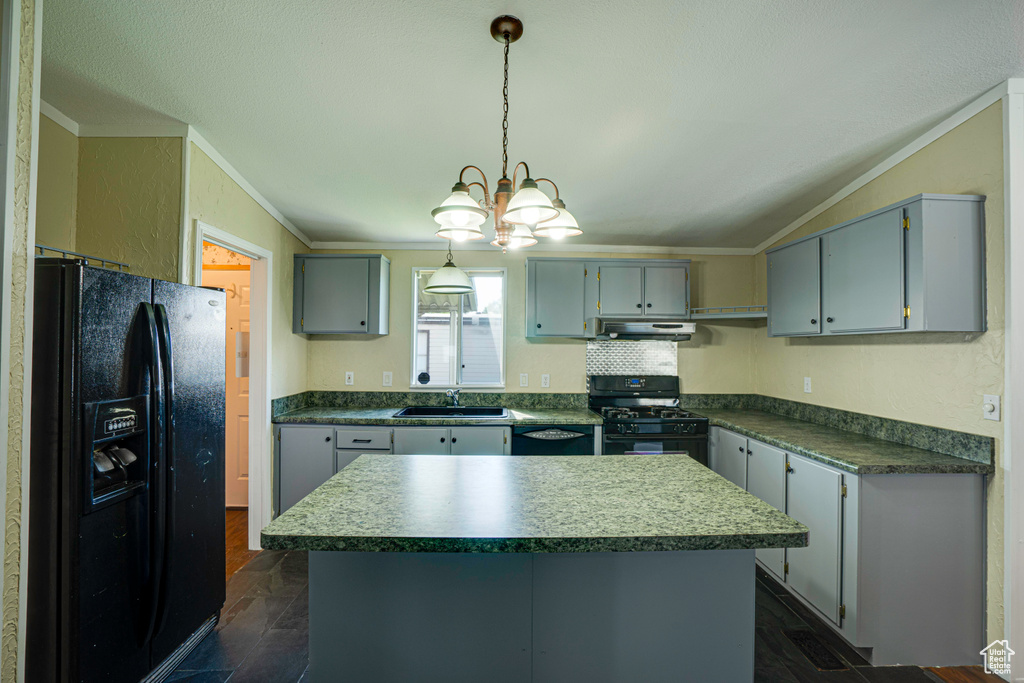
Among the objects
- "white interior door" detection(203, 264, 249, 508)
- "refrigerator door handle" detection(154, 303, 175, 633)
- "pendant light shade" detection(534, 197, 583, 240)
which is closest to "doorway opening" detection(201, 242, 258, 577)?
"white interior door" detection(203, 264, 249, 508)

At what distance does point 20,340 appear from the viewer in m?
1.44

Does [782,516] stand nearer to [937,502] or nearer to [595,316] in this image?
[937,502]

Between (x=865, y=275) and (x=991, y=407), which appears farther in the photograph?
(x=865, y=275)

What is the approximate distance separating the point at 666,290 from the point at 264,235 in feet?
10.3

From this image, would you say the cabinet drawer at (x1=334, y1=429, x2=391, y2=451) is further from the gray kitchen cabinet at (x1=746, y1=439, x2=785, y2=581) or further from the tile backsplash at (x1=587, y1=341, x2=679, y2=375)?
the gray kitchen cabinet at (x1=746, y1=439, x2=785, y2=581)

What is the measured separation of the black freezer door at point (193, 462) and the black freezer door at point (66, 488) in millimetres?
270

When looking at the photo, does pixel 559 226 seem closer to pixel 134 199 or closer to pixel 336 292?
pixel 134 199

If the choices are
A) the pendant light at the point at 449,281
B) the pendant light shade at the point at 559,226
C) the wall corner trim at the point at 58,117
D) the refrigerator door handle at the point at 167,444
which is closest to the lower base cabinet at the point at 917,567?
the pendant light shade at the point at 559,226

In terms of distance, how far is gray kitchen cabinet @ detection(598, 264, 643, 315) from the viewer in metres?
3.93

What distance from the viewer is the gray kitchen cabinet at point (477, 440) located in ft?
11.4

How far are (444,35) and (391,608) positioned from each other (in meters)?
1.94

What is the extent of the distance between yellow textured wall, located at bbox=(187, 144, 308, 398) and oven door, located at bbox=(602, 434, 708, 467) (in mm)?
2564

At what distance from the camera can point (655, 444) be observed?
3.49 m

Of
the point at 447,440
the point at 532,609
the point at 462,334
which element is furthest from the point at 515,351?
the point at 532,609
